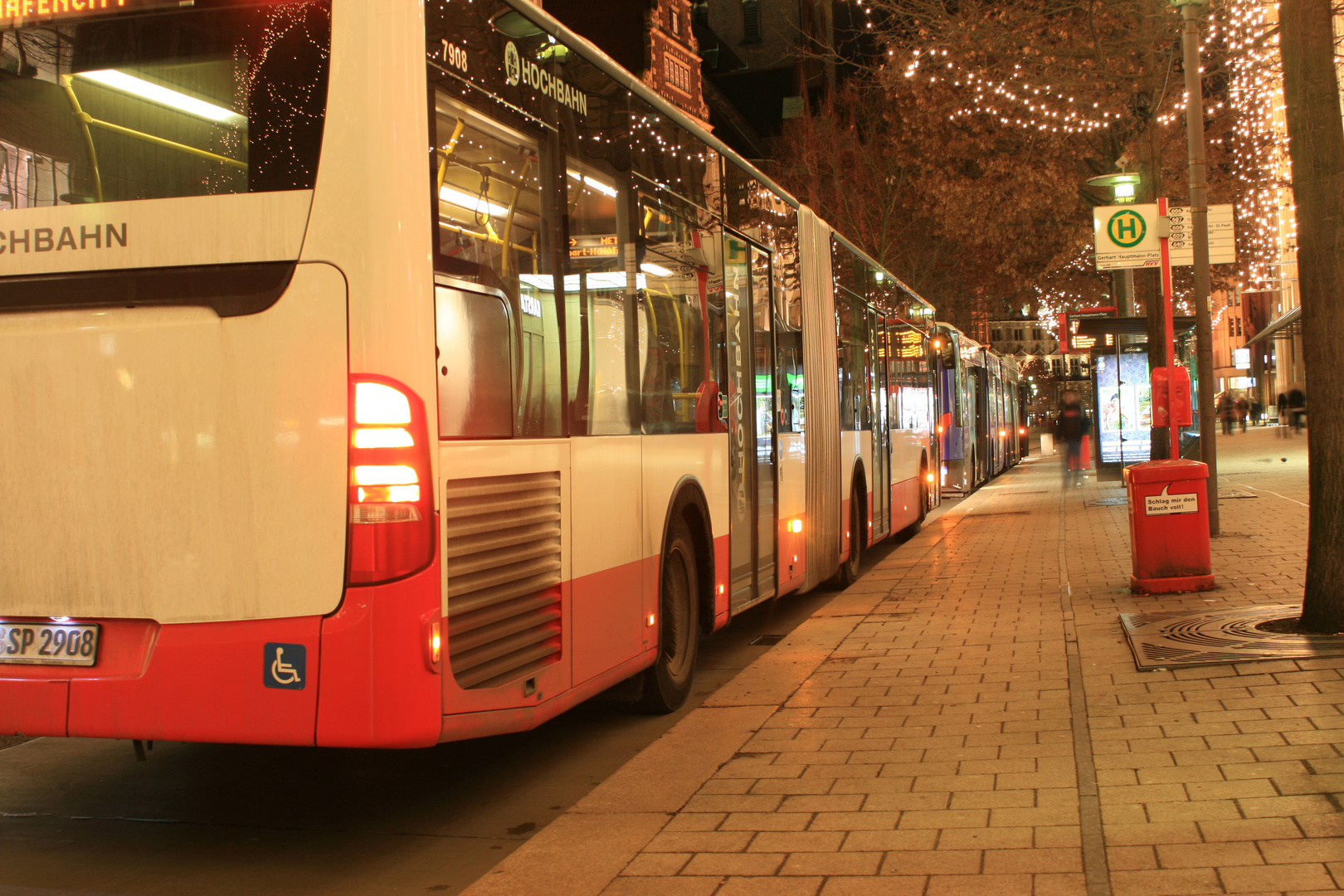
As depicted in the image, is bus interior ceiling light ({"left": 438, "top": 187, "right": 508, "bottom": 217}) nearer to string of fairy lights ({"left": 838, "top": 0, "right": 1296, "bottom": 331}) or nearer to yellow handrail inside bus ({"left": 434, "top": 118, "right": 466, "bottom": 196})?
yellow handrail inside bus ({"left": 434, "top": 118, "right": 466, "bottom": 196})

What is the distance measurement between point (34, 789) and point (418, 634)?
104 inches

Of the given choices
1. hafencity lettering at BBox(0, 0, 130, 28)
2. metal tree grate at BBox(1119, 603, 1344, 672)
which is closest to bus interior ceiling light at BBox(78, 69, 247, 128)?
hafencity lettering at BBox(0, 0, 130, 28)

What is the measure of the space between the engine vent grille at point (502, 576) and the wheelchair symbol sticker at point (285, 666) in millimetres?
491

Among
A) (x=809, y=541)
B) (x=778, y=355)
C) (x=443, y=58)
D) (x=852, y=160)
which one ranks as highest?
(x=852, y=160)

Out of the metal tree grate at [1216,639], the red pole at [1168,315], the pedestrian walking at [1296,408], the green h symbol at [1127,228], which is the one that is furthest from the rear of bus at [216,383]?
the pedestrian walking at [1296,408]

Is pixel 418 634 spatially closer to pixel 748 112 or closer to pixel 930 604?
pixel 930 604

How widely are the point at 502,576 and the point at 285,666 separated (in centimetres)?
91

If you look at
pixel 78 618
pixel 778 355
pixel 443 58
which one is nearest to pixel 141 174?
pixel 443 58

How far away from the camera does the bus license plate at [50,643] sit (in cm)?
453

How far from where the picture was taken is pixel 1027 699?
6.90 meters

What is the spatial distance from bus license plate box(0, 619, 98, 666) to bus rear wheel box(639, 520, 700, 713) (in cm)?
301

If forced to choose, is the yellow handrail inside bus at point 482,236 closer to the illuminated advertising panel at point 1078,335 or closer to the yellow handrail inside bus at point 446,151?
the yellow handrail inside bus at point 446,151

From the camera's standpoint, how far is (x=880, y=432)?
14.6m

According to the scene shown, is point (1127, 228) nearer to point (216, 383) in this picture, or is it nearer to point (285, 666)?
point (216, 383)
